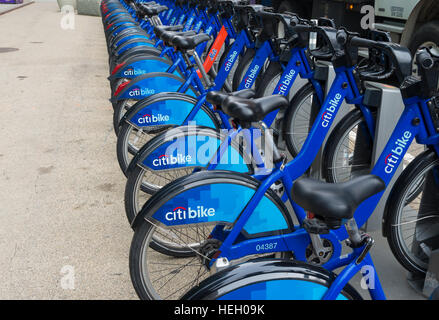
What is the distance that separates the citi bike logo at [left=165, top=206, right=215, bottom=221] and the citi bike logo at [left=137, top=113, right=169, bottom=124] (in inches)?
55.9

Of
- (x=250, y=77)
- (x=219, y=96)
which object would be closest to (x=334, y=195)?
(x=219, y=96)

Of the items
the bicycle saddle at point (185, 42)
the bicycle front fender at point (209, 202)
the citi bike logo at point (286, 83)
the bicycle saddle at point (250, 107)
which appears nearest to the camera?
the bicycle saddle at point (250, 107)

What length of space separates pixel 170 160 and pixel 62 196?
1369 mm

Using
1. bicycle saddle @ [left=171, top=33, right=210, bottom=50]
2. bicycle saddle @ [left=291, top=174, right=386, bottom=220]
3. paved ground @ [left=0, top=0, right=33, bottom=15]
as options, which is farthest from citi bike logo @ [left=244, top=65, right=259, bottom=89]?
paved ground @ [left=0, top=0, right=33, bottom=15]

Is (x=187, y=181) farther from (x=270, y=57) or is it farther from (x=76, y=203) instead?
(x=270, y=57)

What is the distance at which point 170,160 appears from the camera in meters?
2.79

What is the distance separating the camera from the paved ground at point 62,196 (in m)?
2.70

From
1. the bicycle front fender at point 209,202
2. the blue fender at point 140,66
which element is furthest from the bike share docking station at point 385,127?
the blue fender at point 140,66

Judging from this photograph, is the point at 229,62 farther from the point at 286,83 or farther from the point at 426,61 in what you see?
the point at 426,61

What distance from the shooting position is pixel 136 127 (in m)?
3.48

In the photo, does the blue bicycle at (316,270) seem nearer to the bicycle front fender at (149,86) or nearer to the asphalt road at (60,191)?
the asphalt road at (60,191)

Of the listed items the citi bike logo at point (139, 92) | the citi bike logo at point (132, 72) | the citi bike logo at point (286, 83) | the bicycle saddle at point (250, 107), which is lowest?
the citi bike logo at point (139, 92)
